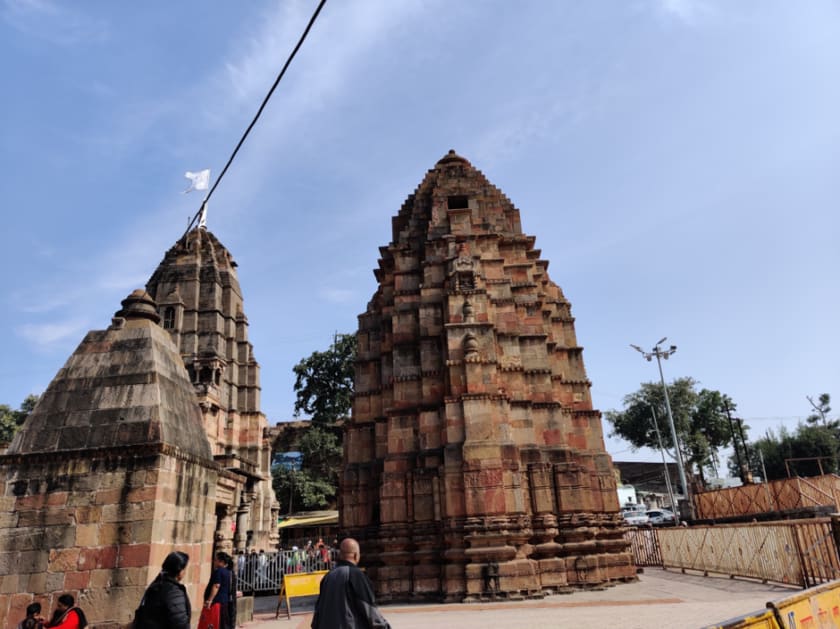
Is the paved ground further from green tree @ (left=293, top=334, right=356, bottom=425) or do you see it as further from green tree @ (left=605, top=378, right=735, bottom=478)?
green tree @ (left=605, top=378, right=735, bottom=478)

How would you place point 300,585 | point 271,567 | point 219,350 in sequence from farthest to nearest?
point 219,350 → point 271,567 → point 300,585

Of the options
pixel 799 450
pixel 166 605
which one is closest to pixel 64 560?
pixel 166 605

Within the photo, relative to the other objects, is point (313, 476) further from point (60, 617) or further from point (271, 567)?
point (60, 617)

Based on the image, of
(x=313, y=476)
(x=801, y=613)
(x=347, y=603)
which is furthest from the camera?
(x=313, y=476)

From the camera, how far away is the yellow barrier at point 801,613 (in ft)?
15.3

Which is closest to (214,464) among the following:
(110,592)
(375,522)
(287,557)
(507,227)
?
(110,592)

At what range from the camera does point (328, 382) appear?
166 feet

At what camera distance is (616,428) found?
62719mm

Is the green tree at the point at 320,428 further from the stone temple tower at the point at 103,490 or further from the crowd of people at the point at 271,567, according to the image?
the stone temple tower at the point at 103,490

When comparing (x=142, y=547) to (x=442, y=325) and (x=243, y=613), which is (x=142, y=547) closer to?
(x=243, y=613)

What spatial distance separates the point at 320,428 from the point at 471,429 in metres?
35.1

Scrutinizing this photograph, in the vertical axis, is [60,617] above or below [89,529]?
below

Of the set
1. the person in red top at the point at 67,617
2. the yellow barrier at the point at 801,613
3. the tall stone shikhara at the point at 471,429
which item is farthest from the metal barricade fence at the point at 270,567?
the yellow barrier at the point at 801,613

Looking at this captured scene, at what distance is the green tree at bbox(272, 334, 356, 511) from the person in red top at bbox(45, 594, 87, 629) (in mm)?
39294
